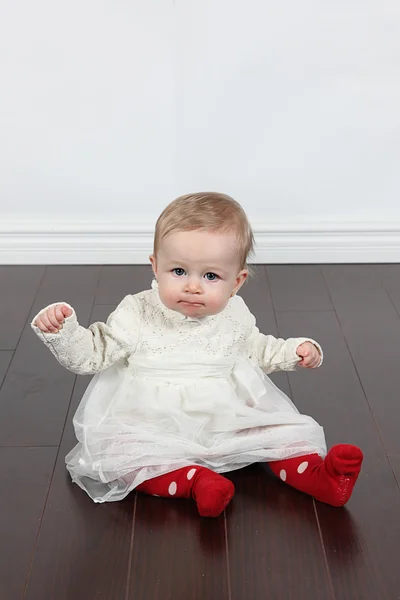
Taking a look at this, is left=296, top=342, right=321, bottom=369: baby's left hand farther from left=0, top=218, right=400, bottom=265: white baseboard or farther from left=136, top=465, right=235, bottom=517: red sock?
left=0, top=218, right=400, bottom=265: white baseboard

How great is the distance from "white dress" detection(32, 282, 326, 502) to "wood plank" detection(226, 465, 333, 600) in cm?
7

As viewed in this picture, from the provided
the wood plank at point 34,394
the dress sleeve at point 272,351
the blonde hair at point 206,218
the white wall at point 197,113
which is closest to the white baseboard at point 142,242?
the white wall at point 197,113

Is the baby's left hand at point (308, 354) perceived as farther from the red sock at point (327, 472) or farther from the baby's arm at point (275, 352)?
the red sock at point (327, 472)

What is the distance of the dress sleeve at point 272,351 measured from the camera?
4.86 feet

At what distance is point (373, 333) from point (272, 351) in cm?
55

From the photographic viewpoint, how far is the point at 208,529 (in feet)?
4.41

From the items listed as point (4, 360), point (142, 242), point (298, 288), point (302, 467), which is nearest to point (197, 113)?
point (142, 242)

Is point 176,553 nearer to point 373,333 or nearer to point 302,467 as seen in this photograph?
point 302,467

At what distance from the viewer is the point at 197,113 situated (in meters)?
2.11

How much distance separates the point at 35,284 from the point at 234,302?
2.78ft

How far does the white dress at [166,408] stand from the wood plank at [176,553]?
7 cm

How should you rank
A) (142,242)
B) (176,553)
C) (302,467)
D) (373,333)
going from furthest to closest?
(142,242), (373,333), (302,467), (176,553)

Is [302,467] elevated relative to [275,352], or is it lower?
lower

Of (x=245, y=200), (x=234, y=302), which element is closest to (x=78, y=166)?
(x=245, y=200)
